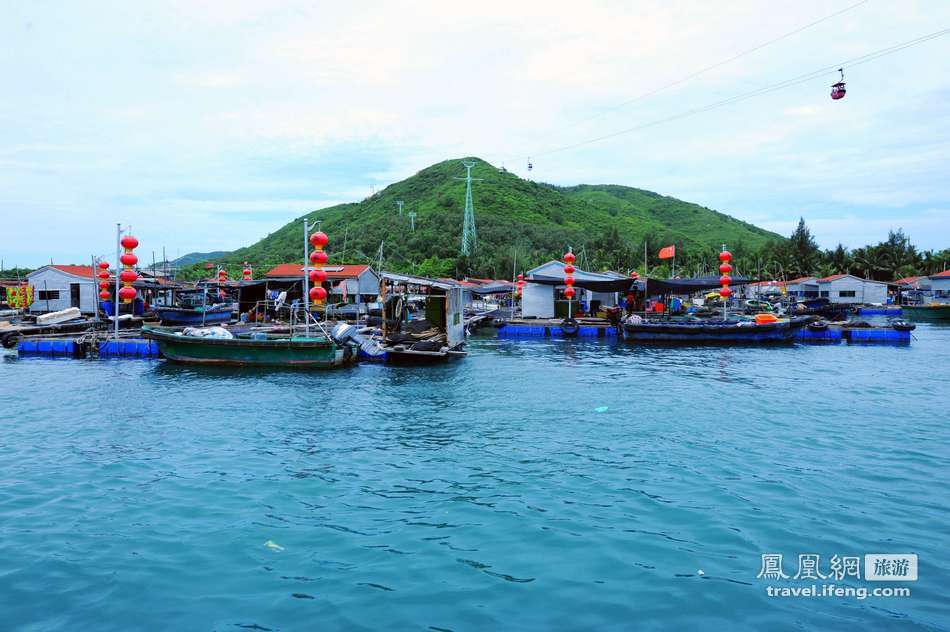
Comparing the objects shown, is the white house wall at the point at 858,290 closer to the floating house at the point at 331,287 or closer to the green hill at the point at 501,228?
the green hill at the point at 501,228

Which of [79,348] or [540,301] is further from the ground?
[540,301]

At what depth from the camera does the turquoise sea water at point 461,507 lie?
642 cm

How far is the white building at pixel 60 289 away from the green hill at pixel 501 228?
108ft

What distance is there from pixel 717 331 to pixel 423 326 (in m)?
17.8

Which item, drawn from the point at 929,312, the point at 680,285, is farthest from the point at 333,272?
the point at 929,312

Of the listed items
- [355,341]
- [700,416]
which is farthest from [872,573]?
[355,341]

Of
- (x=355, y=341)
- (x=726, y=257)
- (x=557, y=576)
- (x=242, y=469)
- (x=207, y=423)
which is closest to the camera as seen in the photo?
(x=557, y=576)

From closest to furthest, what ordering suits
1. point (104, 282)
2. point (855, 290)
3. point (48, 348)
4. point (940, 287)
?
1. point (48, 348)
2. point (104, 282)
3. point (940, 287)
4. point (855, 290)

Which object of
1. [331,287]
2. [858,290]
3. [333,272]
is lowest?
[858,290]

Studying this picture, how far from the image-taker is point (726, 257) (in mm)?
34188

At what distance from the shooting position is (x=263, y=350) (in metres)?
23.8

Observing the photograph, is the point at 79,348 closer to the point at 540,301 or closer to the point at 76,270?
the point at 76,270

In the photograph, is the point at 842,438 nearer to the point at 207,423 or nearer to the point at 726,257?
the point at 207,423

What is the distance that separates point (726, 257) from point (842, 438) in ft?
75.3
